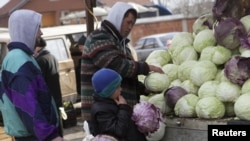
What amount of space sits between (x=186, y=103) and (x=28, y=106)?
1209mm

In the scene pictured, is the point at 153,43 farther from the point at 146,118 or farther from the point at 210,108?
the point at 146,118

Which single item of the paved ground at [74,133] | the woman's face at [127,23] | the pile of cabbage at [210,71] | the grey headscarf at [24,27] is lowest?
the paved ground at [74,133]

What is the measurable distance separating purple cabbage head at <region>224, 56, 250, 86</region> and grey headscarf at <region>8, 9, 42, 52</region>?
52.9 inches

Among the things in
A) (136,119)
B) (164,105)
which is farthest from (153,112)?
(164,105)

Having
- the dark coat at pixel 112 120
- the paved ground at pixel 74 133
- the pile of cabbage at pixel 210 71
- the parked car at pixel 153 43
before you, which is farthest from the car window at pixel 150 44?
the dark coat at pixel 112 120

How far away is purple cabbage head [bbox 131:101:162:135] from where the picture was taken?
324cm

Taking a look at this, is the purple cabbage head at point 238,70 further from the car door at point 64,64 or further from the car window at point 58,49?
the car window at point 58,49

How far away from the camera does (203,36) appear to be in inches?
152

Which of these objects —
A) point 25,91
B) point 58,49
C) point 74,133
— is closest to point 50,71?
point 25,91

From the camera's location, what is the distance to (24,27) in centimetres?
305

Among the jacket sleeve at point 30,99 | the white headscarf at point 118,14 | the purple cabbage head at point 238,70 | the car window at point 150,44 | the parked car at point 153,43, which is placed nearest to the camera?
the jacket sleeve at point 30,99

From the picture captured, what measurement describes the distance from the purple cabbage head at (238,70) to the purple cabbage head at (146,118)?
0.58 m

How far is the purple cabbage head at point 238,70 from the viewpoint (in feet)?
10.9

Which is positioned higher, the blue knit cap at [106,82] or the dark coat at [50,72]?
the blue knit cap at [106,82]
